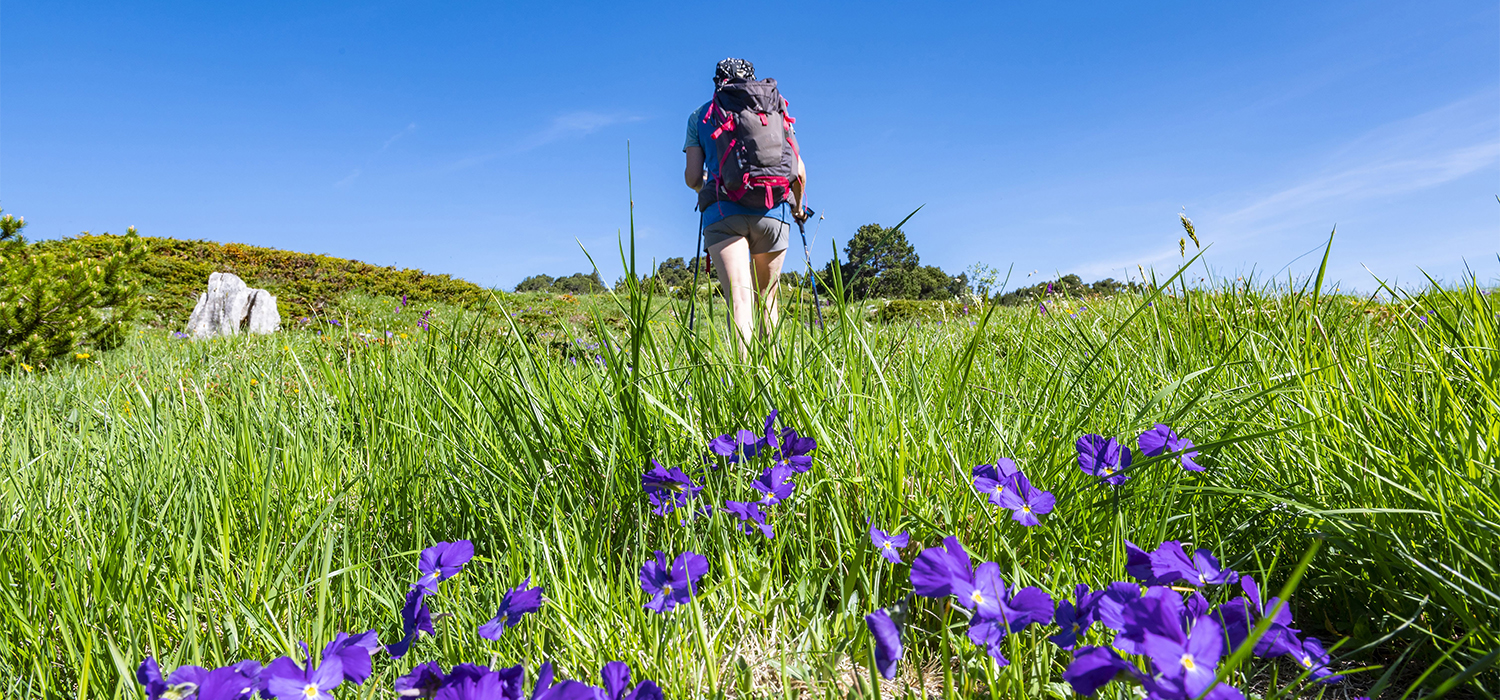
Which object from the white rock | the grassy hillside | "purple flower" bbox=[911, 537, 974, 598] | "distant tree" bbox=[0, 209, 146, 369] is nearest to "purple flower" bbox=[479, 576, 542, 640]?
"purple flower" bbox=[911, 537, 974, 598]

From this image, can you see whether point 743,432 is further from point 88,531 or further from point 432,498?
point 88,531

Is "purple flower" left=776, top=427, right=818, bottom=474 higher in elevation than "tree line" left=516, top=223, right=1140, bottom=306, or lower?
lower

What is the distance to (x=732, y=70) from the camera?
209 inches

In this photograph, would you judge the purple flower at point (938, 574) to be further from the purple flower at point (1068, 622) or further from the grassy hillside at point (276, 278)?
the grassy hillside at point (276, 278)

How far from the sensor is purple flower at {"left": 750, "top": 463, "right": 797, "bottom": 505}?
1277 millimetres

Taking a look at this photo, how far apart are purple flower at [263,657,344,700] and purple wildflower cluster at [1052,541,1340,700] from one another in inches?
30.7

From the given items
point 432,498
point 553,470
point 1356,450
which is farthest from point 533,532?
point 1356,450

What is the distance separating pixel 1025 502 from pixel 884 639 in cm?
46

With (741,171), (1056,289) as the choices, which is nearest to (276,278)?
(741,171)

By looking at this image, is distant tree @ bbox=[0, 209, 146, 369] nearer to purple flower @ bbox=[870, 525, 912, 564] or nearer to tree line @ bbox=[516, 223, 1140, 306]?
tree line @ bbox=[516, 223, 1140, 306]

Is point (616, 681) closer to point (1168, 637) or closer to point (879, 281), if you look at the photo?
point (1168, 637)

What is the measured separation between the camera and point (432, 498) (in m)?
1.72

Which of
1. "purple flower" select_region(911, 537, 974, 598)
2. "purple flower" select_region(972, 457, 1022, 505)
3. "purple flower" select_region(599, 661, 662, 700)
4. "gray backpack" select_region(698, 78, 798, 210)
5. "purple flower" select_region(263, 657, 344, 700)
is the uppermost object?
"gray backpack" select_region(698, 78, 798, 210)

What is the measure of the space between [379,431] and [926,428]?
4.90 ft
